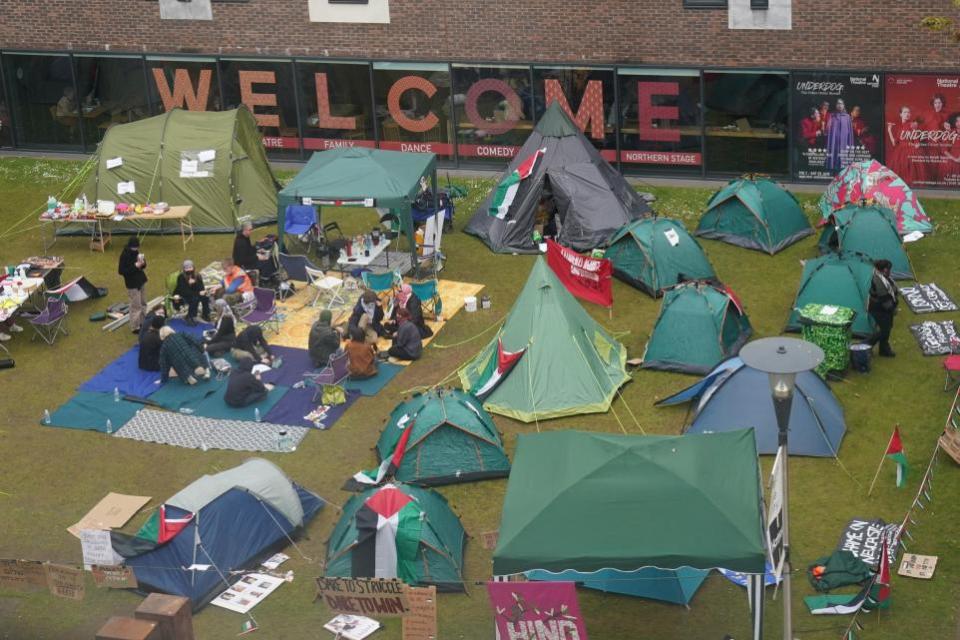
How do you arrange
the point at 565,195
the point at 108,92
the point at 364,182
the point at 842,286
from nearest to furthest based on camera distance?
the point at 842,286, the point at 364,182, the point at 565,195, the point at 108,92

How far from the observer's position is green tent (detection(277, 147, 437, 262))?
24.1m

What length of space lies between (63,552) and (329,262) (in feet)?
31.7

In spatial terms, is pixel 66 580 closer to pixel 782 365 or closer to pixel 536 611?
pixel 536 611

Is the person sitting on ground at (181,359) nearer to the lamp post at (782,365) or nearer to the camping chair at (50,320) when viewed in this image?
the camping chair at (50,320)

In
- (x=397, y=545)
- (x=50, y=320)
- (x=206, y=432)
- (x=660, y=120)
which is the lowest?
(x=206, y=432)

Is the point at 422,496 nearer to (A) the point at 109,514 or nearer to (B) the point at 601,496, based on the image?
(B) the point at 601,496

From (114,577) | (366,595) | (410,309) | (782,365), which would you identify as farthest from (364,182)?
(782,365)

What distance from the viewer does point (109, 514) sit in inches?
699

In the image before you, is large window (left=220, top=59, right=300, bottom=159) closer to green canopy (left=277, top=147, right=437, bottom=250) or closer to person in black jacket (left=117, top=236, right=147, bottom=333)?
green canopy (left=277, top=147, right=437, bottom=250)

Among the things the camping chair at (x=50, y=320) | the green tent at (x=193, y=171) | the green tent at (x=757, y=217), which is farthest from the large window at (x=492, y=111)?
the camping chair at (x=50, y=320)

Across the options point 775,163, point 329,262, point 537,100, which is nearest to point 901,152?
point 775,163

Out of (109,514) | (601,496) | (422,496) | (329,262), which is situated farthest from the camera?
(329,262)

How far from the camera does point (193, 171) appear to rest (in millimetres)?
27484

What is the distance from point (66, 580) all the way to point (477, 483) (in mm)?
5744
